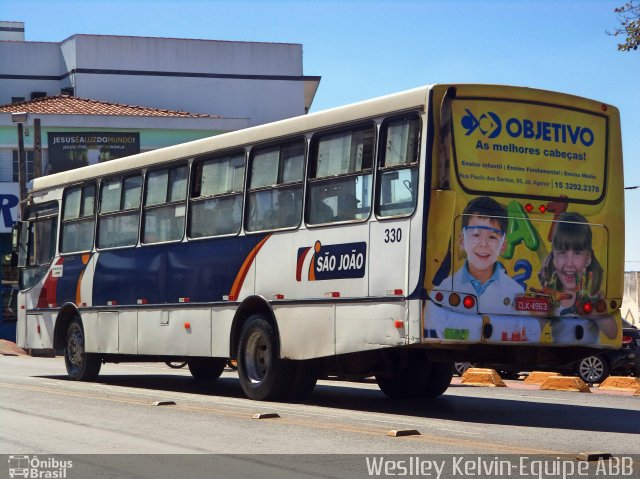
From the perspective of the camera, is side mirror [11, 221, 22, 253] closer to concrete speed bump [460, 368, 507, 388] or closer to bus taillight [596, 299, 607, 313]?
concrete speed bump [460, 368, 507, 388]

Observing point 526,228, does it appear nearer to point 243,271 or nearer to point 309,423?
point 309,423

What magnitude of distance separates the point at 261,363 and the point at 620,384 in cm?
794

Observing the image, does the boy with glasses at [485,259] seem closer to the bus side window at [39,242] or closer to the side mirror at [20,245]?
the bus side window at [39,242]

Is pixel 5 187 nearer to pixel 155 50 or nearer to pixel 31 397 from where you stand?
pixel 155 50

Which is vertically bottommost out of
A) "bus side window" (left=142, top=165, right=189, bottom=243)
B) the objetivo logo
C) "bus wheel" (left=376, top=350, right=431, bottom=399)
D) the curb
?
the curb

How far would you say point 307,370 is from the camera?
15734mm

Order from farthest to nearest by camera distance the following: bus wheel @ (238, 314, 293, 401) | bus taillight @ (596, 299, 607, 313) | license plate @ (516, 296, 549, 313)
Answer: bus wheel @ (238, 314, 293, 401)
bus taillight @ (596, 299, 607, 313)
license plate @ (516, 296, 549, 313)

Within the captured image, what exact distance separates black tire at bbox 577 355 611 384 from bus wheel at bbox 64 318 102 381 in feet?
30.7

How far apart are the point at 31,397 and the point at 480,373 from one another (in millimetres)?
8636

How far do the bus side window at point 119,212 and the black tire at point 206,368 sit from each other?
8.64 ft

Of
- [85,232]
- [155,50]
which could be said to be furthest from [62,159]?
[85,232]

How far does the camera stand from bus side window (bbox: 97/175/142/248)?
62.4 feet

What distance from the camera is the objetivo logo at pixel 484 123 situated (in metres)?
13.4

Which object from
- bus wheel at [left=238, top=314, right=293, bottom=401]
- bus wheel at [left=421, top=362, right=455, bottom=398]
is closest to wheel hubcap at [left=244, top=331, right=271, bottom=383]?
bus wheel at [left=238, top=314, right=293, bottom=401]
